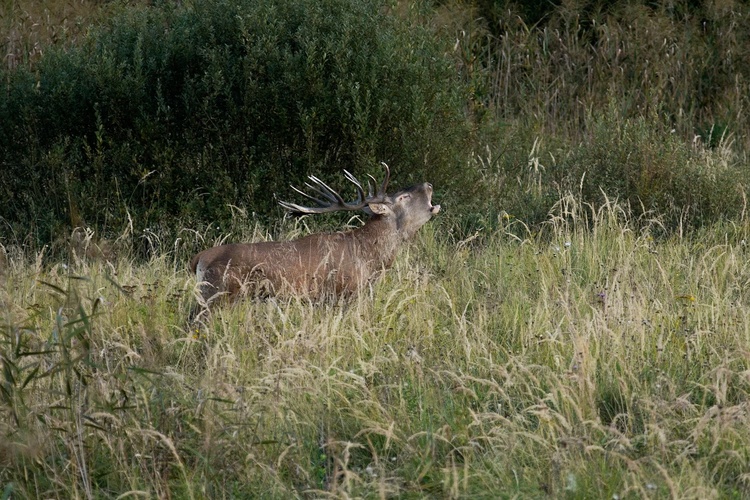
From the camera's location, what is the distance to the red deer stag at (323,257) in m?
6.32

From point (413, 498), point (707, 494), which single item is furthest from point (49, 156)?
point (707, 494)

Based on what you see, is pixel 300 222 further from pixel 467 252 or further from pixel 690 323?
pixel 690 323

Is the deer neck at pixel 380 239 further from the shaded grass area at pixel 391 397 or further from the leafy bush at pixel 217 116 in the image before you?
the leafy bush at pixel 217 116

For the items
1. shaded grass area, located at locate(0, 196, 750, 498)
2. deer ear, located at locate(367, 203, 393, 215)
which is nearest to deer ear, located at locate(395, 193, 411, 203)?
deer ear, located at locate(367, 203, 393, 215)

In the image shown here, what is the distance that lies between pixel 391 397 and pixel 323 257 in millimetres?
2069

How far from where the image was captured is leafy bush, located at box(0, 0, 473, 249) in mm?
8352

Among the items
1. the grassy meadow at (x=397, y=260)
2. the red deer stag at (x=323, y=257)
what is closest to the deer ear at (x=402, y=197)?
the red deer stag at (x=323, y=257)

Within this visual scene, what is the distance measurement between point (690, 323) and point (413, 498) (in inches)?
86.7

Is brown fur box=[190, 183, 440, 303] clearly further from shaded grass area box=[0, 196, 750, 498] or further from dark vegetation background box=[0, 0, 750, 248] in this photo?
dark vegetation background box=[0, 0, 750, 248]

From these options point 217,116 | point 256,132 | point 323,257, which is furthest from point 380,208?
point 217,116

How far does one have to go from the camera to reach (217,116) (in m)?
8.55

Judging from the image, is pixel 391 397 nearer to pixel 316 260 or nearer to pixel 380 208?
pixel 316 260

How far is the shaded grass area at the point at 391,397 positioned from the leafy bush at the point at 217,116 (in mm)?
2102

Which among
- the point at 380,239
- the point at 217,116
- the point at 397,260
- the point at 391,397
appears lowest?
the point at 397,260
